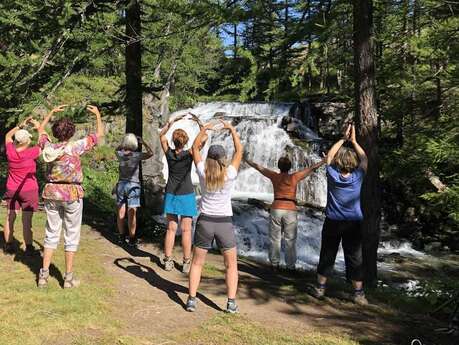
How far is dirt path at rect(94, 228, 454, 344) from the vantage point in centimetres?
537

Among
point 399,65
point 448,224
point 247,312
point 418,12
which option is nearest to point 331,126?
point 448,224

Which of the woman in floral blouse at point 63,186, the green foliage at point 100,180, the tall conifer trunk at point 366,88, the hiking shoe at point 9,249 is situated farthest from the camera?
the green foliage at point 100,180

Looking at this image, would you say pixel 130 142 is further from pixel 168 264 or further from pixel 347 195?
pixel 347 195

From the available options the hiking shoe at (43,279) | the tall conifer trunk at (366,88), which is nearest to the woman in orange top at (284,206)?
the tall conifer trunk at (366,88)

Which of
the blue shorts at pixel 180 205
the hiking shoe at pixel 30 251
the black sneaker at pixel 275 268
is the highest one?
the blue shorts at pixel 180 205

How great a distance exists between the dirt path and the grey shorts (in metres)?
0.87

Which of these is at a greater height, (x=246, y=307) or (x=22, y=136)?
(x=22, y=136)

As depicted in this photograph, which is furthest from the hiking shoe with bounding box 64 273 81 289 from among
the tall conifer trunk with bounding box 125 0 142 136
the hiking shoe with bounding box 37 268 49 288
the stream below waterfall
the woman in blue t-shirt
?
the stream below waterfall

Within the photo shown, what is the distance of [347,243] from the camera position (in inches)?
251

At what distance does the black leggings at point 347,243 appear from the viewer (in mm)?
6320

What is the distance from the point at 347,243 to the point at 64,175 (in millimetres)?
3757

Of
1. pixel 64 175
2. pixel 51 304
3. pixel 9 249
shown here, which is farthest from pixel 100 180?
pixel 51 304

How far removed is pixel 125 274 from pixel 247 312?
225 cm

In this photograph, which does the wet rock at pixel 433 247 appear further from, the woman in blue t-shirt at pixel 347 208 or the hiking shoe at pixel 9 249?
the hiking shoe at pixel 9 249
